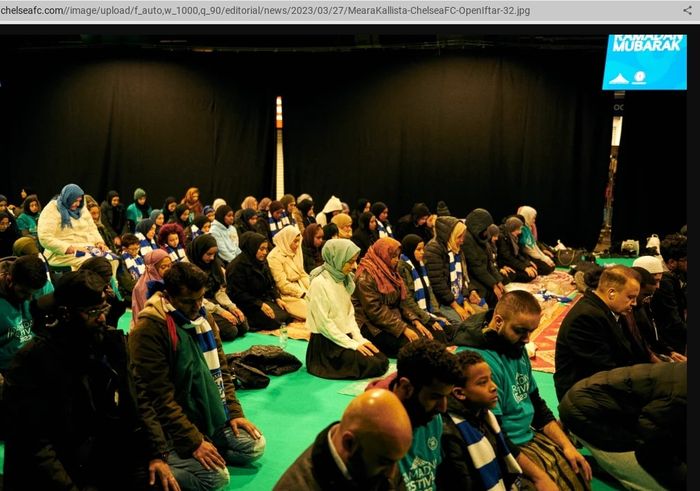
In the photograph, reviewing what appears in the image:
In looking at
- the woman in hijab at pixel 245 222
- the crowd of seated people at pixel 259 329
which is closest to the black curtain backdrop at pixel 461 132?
the woman in hijab at pixel 245 222

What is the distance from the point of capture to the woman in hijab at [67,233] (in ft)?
20.1

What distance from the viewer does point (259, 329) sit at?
5.78 m

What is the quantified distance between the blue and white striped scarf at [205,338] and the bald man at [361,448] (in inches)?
56.5

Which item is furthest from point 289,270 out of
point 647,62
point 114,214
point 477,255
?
point 647,62

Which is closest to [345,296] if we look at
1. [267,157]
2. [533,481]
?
[533,481]

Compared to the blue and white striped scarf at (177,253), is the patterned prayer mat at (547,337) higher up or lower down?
lower down

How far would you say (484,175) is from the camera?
1130cm

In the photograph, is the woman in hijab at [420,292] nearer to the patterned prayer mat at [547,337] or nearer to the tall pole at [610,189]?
the patterned prayer mat at [547,337]

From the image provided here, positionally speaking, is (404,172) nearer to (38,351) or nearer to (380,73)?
(380,73)

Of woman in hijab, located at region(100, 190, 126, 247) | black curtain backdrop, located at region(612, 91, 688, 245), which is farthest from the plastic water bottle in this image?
black curtain backdrop, located at region(612, 91, 688, 245)

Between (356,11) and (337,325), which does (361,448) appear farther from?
(337,325)

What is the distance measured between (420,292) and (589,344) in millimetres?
2294

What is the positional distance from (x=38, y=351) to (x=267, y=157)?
10.4 metres

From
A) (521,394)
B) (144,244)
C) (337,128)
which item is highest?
(337,128)
